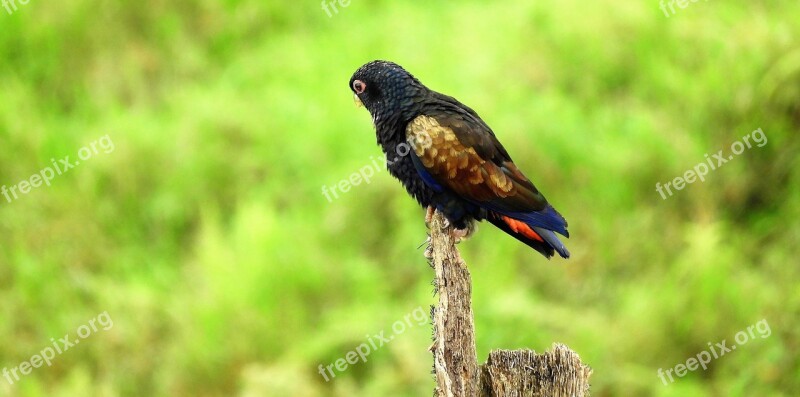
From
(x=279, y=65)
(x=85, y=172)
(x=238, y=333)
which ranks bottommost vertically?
(x=238, y=333)

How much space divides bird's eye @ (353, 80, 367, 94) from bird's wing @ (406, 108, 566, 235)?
0.43 m

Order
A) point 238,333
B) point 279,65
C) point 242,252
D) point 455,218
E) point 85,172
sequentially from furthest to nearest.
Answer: point 279,65, point 85,172, point 242,252, point 238,333, point 455,218

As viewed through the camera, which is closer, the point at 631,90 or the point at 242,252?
the point at 242,252

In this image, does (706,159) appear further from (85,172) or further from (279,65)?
(85,172)

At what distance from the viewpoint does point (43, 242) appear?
9539 millimetres

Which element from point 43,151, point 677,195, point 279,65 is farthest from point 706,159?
point 43,151

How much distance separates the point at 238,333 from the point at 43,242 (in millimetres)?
2839

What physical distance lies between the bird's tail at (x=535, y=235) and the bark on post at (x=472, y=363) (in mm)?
751
